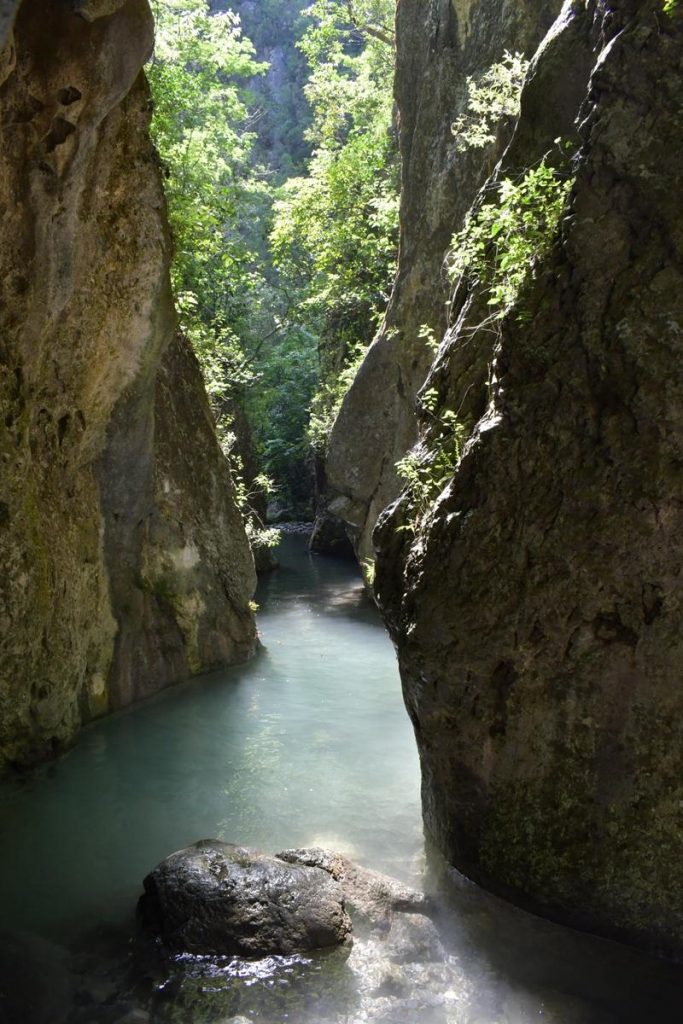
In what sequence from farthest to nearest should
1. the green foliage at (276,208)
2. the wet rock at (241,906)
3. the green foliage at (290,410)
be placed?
the green foliage at (290,410), the green foliage at (276,208), the wet rock at (241,906)

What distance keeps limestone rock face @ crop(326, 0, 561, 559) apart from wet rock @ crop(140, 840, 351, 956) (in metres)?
8.21

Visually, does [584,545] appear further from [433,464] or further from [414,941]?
[414,941]

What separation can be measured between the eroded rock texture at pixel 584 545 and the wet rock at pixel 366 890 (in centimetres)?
53

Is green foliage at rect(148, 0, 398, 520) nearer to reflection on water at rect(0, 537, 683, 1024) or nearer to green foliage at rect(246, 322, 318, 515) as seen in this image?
green foliage at rect(246, 322, 318, 515)

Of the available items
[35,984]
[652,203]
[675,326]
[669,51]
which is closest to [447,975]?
[35,984]

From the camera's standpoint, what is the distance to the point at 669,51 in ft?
17.7

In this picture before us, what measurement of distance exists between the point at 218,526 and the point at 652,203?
8.95 meters

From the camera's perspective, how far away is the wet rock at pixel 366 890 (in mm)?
6309

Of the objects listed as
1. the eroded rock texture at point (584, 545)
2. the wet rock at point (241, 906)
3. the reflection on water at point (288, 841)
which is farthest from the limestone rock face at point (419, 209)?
the wet rock at point (241, 906)

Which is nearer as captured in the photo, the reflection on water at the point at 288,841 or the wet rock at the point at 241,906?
the reflection on water at the point at 288,841

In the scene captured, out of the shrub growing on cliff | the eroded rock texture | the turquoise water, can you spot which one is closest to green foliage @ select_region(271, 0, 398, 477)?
the turquoise water

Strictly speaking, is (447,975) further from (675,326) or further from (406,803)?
(675,326)

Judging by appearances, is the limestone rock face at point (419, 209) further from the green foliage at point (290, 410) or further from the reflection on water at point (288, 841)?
the green foliage at point (290, 410)

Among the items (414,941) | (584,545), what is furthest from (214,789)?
(584,545)
